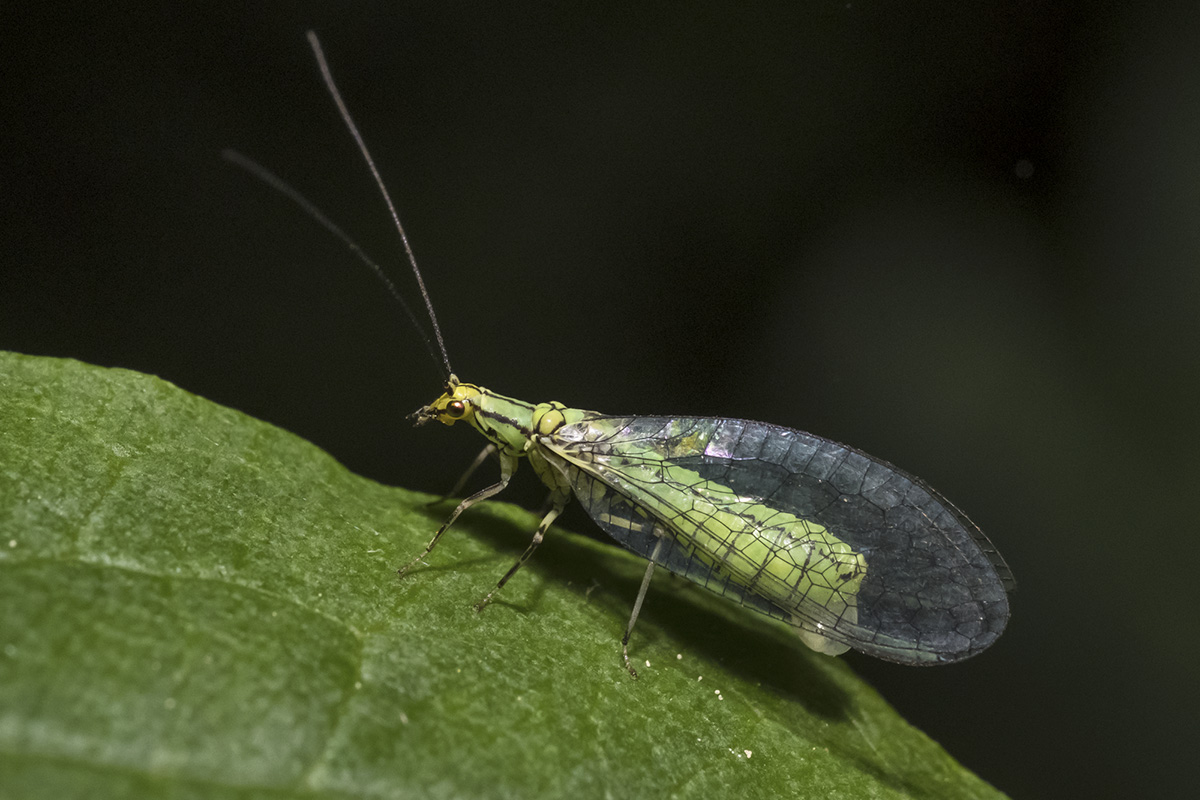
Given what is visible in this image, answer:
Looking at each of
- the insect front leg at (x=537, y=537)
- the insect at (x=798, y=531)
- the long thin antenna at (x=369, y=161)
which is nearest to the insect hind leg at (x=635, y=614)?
the insect at (x=798, y=531)

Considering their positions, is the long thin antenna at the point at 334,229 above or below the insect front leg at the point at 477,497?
above

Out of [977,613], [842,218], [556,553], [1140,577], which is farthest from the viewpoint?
[842,218]

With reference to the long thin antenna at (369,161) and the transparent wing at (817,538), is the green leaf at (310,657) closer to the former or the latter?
the transparent wing at (817,538)

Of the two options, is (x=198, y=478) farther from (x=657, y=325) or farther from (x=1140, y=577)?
(x=1140, y=577)

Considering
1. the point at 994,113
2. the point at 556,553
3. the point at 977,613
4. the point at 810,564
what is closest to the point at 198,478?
the point at 556,553

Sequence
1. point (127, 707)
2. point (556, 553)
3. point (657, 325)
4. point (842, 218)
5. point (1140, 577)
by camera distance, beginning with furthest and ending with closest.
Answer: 1. point (657, 325)
2. point (842, 218)
3. point (1140, 577)
4. point (556, 553)
5. point (127, 707)

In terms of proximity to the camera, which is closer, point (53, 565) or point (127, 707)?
point (127, 707)

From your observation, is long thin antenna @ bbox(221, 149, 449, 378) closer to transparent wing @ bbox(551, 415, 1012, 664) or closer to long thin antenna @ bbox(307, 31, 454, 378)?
long thin antenna @ bbox(307, 31, 454, 378)
